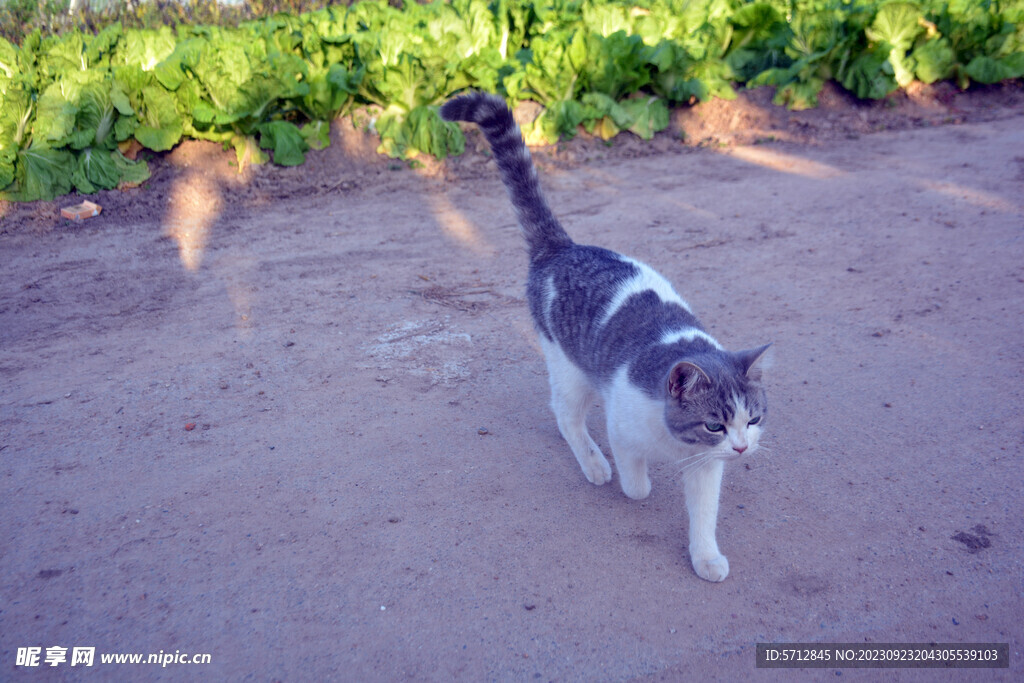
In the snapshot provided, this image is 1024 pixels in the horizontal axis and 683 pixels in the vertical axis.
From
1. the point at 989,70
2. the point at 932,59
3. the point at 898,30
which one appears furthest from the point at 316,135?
the point at 989,70

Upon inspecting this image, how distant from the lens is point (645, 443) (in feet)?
9.16

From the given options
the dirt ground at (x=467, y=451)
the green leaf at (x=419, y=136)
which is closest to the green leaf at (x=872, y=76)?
the dirt ground at (x=467, y=451)

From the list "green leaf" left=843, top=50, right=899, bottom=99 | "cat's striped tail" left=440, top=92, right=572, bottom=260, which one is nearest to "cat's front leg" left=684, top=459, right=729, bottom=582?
"cat's striped tail" left=440, top=92, right=572, bottom=260

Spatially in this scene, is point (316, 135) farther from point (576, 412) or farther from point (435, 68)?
point (576, 412)

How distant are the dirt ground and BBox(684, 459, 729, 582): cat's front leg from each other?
0.07 meters

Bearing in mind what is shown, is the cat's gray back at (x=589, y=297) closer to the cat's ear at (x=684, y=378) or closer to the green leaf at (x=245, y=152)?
the cat's ear at (x=684, y=378)

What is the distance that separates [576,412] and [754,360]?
3.29 feet

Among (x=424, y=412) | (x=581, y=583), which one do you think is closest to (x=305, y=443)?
(x=424, y=412)

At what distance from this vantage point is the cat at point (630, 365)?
257cm

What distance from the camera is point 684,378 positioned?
99.3 inches

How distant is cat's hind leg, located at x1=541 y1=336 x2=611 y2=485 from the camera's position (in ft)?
10.7

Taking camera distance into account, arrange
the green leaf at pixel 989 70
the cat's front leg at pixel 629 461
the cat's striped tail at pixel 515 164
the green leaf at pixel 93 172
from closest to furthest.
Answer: the cat's front leg at pixel 629 461
the cat's striped tail at pixel 515 164
the green leaf at pixel 93 172
the green leaf at pixel 989 70

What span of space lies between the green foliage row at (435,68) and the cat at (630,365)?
4.75 metres

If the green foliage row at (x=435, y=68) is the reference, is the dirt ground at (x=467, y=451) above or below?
below
